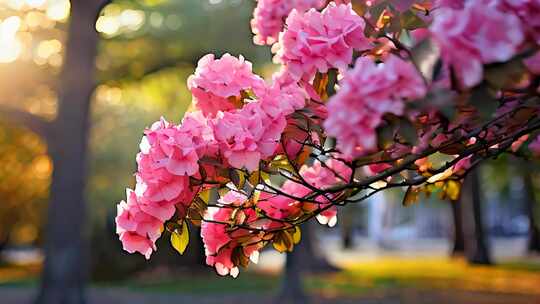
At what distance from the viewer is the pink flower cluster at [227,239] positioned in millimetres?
2463

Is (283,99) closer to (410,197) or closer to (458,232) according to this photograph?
(410,197)

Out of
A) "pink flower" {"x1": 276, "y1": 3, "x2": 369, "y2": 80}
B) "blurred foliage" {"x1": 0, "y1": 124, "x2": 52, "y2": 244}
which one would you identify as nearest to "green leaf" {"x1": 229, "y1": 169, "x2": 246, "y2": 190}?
"pink flower" {"x1": 276, "y1": 3, "x2": 369, "y2": 80}

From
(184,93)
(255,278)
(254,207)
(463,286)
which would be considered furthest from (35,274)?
(254,207)

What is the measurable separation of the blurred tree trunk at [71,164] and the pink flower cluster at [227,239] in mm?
9340

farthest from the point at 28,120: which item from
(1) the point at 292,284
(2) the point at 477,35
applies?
(2) the point at 477,35

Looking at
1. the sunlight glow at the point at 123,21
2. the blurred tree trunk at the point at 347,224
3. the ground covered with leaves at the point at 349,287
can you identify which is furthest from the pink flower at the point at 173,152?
the blurred tree trunk at the point at 347,224

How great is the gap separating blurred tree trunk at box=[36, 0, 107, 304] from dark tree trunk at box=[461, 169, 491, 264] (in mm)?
13417

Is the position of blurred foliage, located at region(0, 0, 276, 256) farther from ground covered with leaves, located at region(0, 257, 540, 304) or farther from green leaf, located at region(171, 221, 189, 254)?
green leaf, located at region(171, 221, 189, 254)

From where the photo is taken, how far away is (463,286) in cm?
1664

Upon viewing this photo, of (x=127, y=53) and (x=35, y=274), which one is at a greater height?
(x=127, y=53)

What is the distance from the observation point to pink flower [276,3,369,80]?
6.76 ft

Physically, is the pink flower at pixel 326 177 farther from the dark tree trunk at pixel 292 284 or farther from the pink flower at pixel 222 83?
the dark tree trunk at pixel 292 284

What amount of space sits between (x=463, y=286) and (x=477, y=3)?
52.5ft

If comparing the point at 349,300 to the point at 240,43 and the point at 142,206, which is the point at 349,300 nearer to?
the point at 240,43
